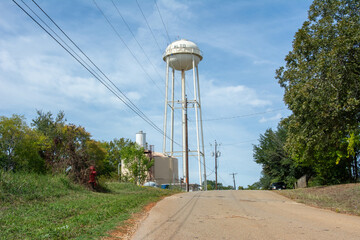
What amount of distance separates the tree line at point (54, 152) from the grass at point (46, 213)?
9.57 feet

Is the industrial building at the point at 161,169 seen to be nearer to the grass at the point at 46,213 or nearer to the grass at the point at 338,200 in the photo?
the grass at the point at 338,200

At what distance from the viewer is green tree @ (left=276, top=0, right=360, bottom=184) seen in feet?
63.9

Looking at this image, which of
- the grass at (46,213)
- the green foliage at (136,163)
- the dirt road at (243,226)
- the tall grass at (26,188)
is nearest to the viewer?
the grass at (46,213)

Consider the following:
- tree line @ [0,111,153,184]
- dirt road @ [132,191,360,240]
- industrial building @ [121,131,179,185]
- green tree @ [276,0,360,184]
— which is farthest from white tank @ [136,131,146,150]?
dirt road @ [132,191,360,240]

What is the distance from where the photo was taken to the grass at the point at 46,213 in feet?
27.0

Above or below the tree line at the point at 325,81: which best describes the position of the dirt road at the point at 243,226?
below

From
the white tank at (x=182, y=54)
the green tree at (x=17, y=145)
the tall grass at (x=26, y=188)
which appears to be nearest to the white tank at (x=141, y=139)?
the white tank at (x=182, y=54)

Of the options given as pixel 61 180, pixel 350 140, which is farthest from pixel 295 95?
pixel 61 180

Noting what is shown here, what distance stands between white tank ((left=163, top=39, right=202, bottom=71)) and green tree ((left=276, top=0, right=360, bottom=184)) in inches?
802

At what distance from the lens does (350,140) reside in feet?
76.2

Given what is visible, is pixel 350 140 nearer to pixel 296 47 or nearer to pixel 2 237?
pixel 296 47

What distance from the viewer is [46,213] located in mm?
10984

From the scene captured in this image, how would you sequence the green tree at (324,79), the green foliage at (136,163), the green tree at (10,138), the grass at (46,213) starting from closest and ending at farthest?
the grass at (46,213)
the green tree at (324,79)
the green tree at (10,138)
the green foliage at (136,163)

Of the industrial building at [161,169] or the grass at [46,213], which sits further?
the industrial building at [161,169]
